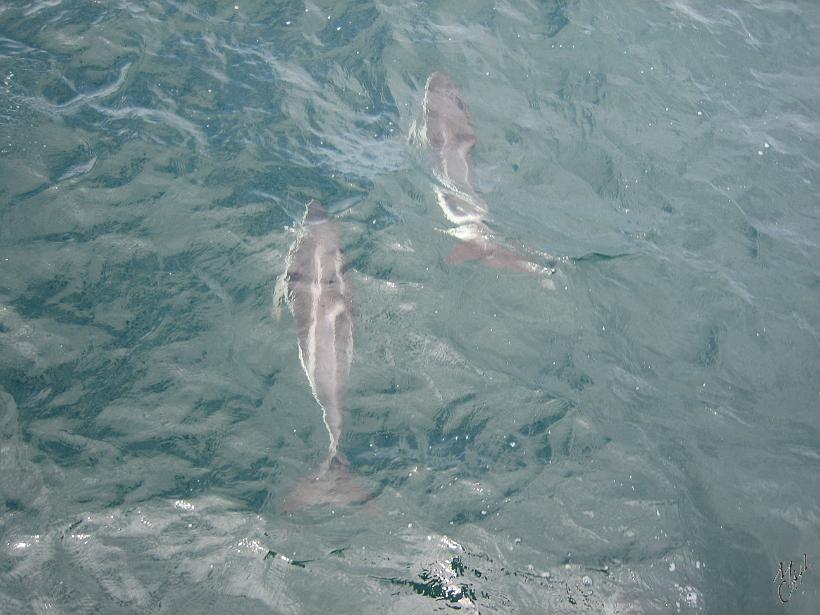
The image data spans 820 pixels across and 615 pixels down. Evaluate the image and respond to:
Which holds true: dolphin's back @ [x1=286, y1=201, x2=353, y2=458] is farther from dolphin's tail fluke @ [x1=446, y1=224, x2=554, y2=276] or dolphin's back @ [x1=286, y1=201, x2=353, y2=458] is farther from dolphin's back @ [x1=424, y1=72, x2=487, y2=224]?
dolphin's back @ [x1=424, y1=72, x2=487, y2=224]

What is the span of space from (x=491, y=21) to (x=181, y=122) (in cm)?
549

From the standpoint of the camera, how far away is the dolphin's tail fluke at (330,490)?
5.48 meters

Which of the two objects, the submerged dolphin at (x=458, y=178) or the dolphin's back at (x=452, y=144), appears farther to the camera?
the dolphin's back at (x=452, y=144)

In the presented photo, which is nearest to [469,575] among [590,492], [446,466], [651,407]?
[446,466]

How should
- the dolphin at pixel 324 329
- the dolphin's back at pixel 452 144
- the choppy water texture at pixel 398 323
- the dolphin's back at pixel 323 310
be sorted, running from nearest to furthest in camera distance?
the choppy water texture at pixel 398 323, the dolphin at pixel 324 329, the dolphin's back at pixel 323 310, the dolphin's back at pixel 452 144

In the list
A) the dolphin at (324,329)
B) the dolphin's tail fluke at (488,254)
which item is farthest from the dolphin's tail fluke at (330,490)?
the dolphin's tail fluke at (488,254)

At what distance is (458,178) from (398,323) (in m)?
2.69

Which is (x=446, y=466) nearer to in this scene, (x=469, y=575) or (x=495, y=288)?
(x=469, y=575)

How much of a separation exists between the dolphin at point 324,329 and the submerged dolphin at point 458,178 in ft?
4.76

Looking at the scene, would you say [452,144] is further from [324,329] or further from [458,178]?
[324,329]

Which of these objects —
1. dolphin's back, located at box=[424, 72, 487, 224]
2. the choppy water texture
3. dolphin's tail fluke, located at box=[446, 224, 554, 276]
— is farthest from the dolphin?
dolphin's back, located at box=[424, 72, 487, 224]

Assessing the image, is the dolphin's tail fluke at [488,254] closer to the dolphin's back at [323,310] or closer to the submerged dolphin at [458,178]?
the submerged dolphin at [458,178]

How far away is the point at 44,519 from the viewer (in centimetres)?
507

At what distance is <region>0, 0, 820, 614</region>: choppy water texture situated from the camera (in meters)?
5.27
